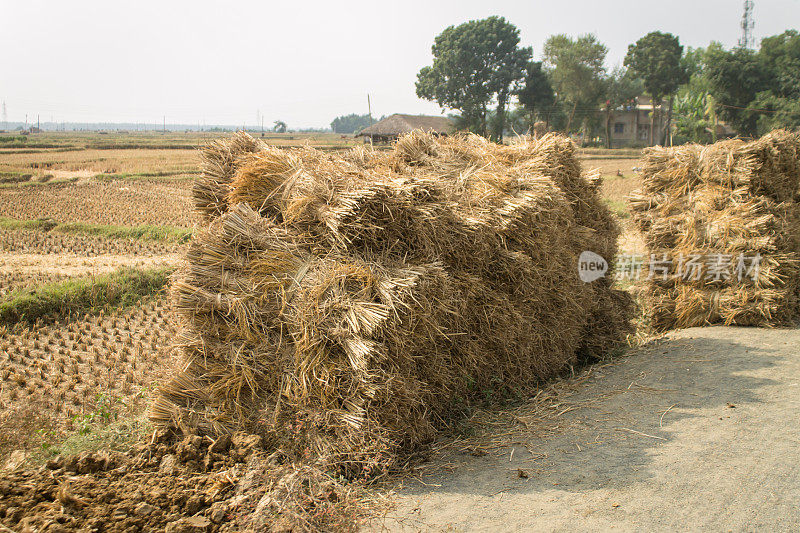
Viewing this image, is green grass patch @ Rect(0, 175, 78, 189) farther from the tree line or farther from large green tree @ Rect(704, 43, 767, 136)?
large green tree @ Rect(704, 43, 767, 136)

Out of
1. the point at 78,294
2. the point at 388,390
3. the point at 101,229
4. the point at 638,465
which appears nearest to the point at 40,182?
the point at 101,229

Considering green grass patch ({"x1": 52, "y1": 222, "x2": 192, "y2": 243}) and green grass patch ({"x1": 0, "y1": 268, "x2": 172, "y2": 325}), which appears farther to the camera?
green grass patch ({"x1": 52, "y1": 222, "x2": 192, "y2": 243})

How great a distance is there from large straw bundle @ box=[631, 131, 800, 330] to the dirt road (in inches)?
85.2

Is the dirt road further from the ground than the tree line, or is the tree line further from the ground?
the tree line

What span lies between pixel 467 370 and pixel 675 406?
2.02 m

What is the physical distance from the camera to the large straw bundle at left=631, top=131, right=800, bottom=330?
769 cm

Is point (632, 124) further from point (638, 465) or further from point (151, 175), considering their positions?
point (638, 465)

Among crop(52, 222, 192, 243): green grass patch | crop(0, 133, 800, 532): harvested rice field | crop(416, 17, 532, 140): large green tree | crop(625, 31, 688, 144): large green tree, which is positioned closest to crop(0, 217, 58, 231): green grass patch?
crop(52, 222, 192, 243): green grass patch

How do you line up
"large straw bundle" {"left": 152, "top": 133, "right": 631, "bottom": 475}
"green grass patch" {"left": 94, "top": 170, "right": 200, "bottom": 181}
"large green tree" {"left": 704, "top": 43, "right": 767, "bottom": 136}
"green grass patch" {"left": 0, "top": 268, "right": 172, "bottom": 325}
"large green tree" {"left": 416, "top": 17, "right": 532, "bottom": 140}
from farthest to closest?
"large green tree" {"left": 416, "top": 17, "right": 532, "bottom": 140} < "large green tree" {"left": 704, "top": 43, "right": 767, "bottom": 136} < "green grass patch" {"left": 94, "top": 170, "right": 200, "bottom": 181} < "green grass patch" {"left": 0, "top": 268, "right": 172, "bottom": 325} < "large straw bundle" {"left": 152, "top": 133, "right": 631, "bottom": 475}

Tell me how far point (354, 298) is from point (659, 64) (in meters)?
57.4

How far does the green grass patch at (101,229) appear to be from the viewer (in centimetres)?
1463

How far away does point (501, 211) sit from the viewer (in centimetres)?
502

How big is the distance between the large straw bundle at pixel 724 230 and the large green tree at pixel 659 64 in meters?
48.3

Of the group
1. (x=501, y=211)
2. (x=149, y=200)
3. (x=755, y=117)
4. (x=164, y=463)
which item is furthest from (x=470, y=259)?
(x=755, y=117)
